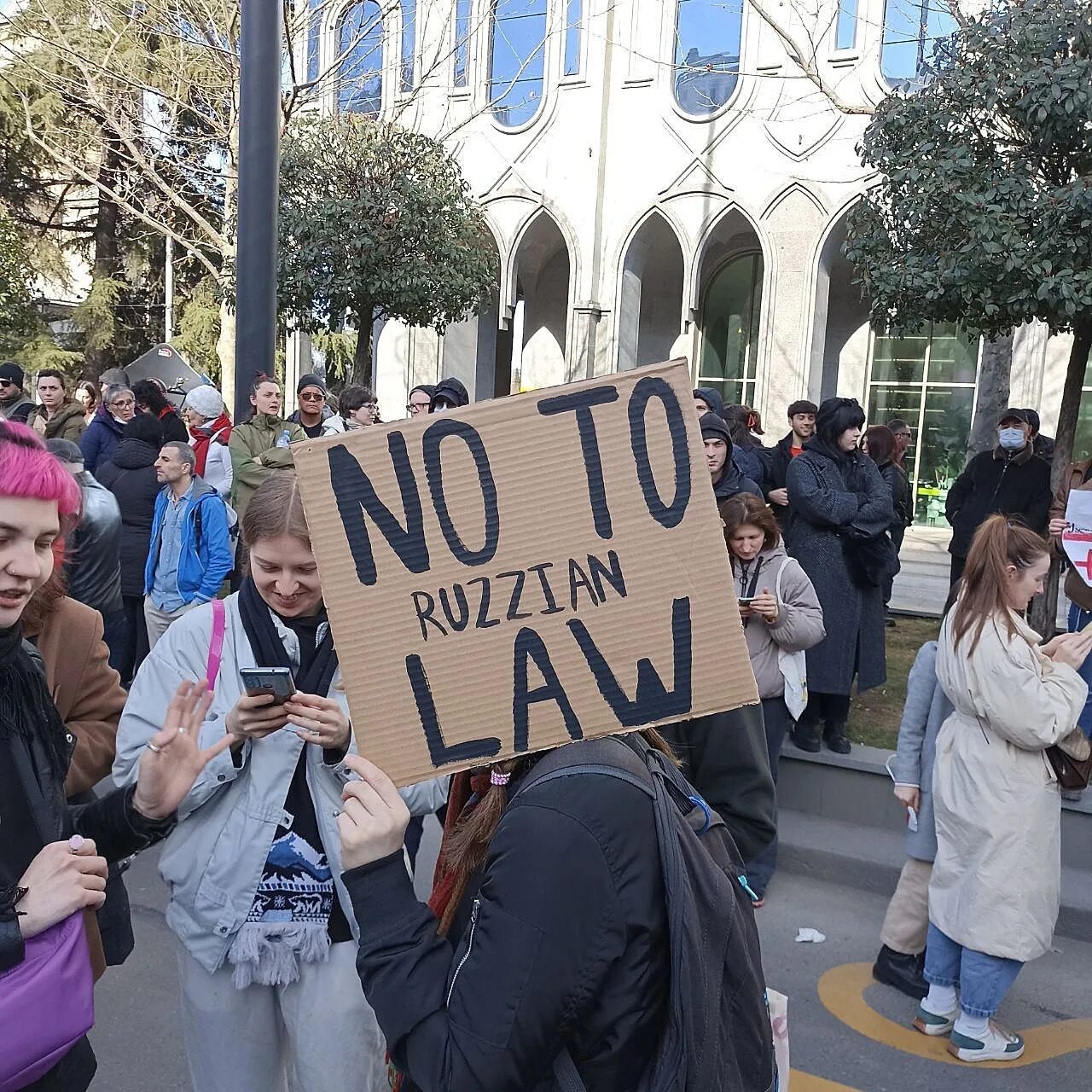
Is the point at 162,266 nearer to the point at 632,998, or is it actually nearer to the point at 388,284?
the point at 388,284

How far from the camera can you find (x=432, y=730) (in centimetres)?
156

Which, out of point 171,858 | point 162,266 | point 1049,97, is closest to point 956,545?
point 1049,97

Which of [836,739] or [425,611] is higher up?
[425,611]

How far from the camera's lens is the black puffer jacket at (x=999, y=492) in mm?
7095

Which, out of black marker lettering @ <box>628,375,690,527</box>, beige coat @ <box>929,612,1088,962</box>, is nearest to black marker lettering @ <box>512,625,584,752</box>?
black marker lettering @ <box>628,375,690,527</box>

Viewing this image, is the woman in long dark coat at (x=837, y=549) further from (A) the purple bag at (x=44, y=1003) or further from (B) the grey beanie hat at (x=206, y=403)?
(B) the grey beanie hat at (x=206, y=403)

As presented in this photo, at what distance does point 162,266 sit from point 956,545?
77.5 ft

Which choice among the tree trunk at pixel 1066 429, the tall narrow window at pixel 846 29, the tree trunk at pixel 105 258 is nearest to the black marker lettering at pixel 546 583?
the tree trunk at pixel 1066 429

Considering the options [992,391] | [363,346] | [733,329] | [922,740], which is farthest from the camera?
[733,329]

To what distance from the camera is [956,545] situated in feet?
24.7

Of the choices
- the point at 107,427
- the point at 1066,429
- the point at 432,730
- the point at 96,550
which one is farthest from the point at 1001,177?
the point at 107,427

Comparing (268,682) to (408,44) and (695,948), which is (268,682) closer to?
(695,948)

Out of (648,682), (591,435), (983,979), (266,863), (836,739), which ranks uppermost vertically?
(591,435)

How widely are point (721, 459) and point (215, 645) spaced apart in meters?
3.61
